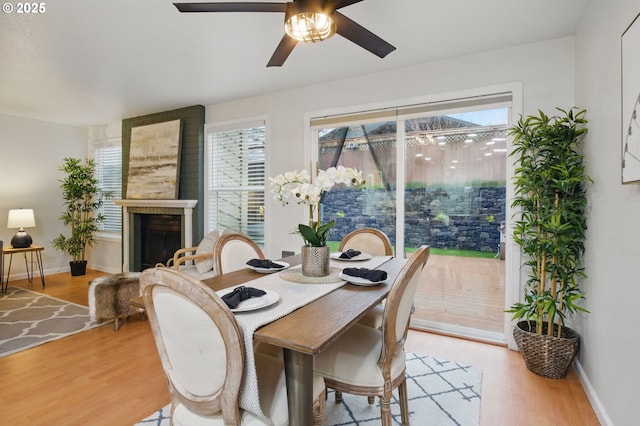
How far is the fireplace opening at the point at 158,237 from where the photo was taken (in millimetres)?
5004

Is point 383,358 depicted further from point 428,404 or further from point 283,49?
point 283,49

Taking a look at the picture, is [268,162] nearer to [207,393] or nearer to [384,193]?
[384,193]

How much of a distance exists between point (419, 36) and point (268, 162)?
7.29 feet

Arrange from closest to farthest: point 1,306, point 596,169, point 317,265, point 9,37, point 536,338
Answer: point 317,265, point 596,169, point 536,338, point 9,37, point 1,306

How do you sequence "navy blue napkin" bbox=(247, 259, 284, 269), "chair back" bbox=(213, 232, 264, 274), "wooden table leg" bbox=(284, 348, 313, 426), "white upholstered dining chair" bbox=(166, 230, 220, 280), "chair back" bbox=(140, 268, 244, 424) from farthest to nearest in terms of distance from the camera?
1. "white upholstered dining chair" bbox=(166, 230, 220, 280)
2. "chair back" bbox=(213, 232, 264, 274)
3. "navy blue napkin" bbox=(247, 259, 284, 269)
4. "wooden table leg" bbox=(284, 348, 313, 426)
5. "chair back" bbox=(140, 268, 244, 424)

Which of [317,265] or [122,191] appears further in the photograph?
[122,191]

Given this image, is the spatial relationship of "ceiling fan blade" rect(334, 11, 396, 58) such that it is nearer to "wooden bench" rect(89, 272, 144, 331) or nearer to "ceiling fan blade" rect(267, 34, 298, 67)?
"ceiling fan blade" rect(267, 34, 298, 67)

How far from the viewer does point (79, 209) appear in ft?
19.4

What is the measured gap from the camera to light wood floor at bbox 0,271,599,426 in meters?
2.02

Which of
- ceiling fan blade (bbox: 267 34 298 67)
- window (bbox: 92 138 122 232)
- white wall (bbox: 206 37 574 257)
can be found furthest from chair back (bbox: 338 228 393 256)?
window (bbox: 92 138 122 232)

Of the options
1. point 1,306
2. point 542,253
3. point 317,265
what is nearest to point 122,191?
point 1,306

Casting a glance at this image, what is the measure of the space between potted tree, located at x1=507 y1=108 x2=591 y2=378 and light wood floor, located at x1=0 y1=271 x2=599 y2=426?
0.78 feet

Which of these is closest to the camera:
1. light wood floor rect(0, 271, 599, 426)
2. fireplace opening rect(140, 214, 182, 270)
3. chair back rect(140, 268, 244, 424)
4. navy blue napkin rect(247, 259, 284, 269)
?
chair back rect(140, 268, 244, 424)

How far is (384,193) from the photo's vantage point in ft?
11.7
